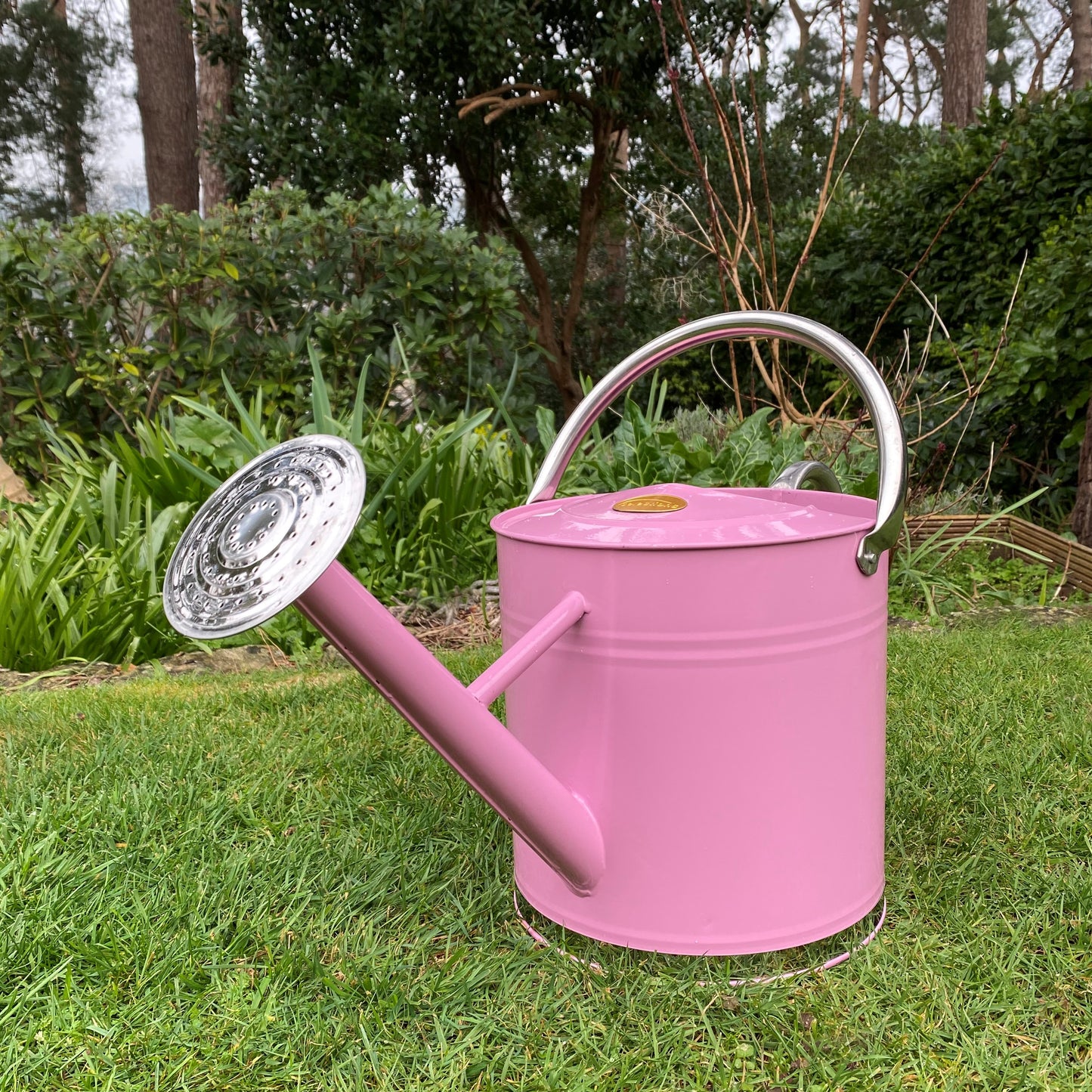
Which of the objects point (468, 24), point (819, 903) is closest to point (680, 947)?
point (819, 903)

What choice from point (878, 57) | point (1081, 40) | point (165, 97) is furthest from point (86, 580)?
point (878, 57)

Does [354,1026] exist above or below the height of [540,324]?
below

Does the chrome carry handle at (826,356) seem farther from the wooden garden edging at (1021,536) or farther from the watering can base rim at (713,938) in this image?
the wooden garden edging at (1021,536)

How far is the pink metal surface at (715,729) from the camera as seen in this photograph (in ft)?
3.74

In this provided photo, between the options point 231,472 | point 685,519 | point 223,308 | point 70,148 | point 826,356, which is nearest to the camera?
point 685,519

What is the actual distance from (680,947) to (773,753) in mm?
291

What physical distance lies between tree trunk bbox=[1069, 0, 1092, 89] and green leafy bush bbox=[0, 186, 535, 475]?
11.0 m

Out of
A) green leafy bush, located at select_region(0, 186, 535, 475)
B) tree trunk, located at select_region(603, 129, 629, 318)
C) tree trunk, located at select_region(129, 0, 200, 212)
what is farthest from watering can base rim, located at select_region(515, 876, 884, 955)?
tree trunk, located at select_region(603, 129, 629, 318)

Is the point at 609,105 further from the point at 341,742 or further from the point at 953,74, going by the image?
the point at 341,742

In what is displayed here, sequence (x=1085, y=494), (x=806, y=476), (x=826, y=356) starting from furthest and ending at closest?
(x=1085, y=494) → (x=806, y=476) → (x=826, y=356)

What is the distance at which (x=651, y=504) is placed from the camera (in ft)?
4.34

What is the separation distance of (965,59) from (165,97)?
7.49 meters

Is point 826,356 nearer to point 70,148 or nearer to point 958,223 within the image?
point 958,223

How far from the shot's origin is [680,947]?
1.20 m
